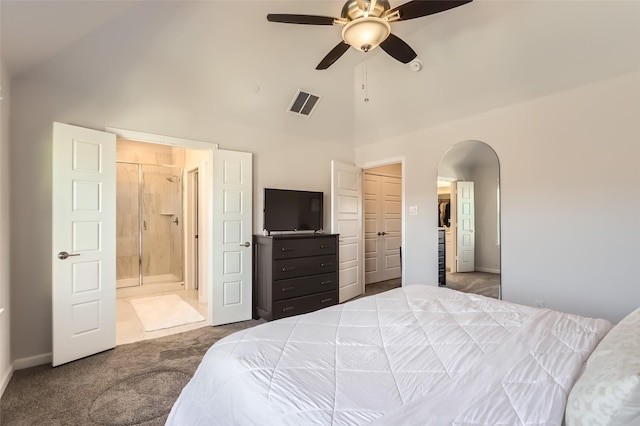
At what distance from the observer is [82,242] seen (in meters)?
2.77

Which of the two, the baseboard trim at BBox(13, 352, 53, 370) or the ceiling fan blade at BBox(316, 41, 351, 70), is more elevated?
the ceiling fan blade at BBox(316, 41, 351, 70)

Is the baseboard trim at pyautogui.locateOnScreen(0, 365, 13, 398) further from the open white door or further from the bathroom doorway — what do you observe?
the bathroom doorway

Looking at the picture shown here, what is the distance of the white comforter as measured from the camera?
90cm

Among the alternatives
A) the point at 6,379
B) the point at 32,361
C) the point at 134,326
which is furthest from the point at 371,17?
the point at 134,326

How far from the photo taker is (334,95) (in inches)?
159

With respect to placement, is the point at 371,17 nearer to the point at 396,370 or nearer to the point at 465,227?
the point at 396,370

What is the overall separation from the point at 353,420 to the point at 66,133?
3206 mm

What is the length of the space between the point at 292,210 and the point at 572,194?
3.03 meters

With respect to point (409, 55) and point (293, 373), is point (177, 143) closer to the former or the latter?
point (409, 55)

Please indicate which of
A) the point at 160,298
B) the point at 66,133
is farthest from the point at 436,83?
the point at 160,298

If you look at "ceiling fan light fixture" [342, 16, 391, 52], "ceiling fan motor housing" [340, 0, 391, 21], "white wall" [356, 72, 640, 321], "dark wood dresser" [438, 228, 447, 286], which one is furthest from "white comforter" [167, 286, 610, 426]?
"dark wood dresser" [438, 228, 447, 286]

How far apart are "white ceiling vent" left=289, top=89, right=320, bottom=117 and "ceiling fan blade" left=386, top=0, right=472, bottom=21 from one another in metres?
1.98

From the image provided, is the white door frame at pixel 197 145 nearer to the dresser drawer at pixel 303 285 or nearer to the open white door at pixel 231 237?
the open white door at pixel 231 237

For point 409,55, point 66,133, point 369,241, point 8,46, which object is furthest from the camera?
point 369,241
